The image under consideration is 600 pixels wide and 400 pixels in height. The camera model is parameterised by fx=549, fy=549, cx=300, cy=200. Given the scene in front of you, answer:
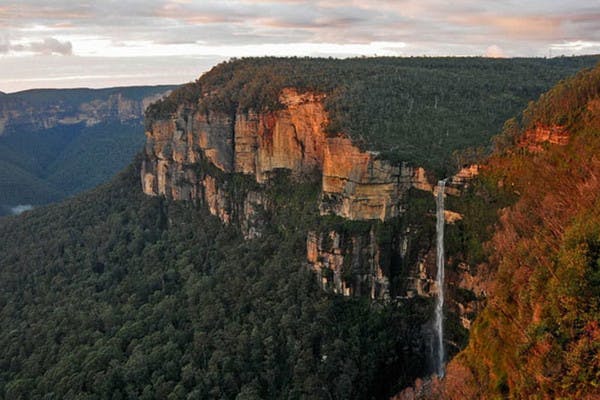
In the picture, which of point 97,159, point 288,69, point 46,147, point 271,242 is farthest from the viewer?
point 46,147

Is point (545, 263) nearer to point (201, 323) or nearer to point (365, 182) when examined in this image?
point (365, 182)

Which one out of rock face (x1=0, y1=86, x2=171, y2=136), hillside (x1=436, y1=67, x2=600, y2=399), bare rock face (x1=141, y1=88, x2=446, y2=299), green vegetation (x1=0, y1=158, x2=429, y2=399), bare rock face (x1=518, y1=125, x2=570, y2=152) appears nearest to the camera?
hillside (x1=436, y1=67, x2=600, y2=399)

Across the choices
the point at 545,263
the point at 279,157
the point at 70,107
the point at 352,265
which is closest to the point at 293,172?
the point at 279,157

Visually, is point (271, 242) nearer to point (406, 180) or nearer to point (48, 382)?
point (406, 180)

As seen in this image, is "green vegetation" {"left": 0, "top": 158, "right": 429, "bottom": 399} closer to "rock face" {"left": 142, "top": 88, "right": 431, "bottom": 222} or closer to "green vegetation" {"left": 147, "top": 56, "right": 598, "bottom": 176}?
"rock face" {"left": 142, "top": 88, "right": 431, "bottom": 222}

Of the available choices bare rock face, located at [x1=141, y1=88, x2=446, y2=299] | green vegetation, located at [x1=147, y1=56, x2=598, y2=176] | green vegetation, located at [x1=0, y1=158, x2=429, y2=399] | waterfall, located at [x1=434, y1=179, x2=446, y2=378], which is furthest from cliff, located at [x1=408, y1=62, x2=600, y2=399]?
bare rock face, located at [x1=141, y1=88, x2=446, y2=299]

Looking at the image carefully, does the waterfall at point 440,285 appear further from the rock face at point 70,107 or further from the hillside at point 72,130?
the rock face at point 70,107

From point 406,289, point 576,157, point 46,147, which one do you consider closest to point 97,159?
point 46,147
